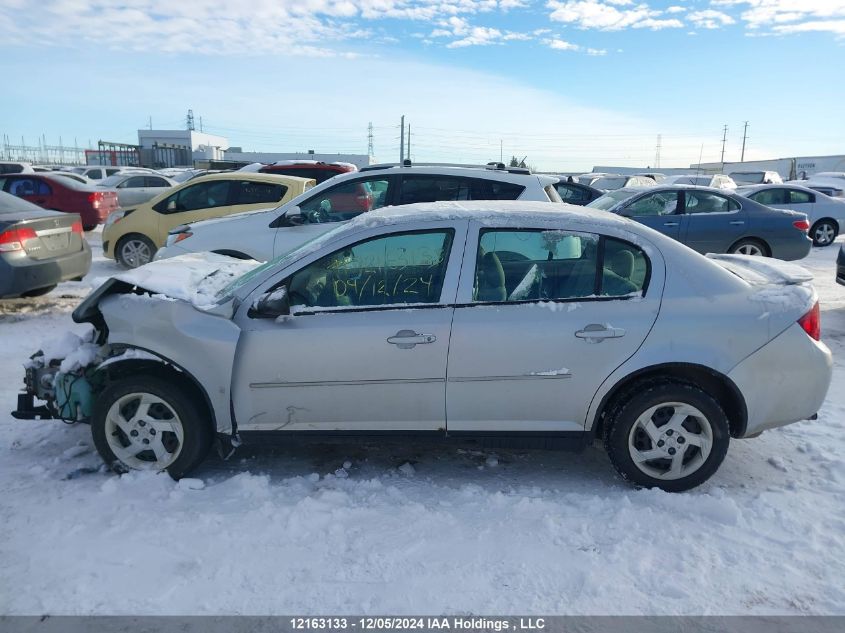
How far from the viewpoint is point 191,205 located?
10094 millimetres

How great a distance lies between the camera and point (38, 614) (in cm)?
272

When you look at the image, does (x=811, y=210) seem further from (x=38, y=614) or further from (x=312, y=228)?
(x=38, y=614)

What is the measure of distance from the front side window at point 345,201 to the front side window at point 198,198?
2.84 m

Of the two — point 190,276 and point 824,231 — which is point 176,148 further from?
point 190,276

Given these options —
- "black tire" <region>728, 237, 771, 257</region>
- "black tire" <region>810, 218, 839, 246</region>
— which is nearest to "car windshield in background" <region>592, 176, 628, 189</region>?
"black tire" <region>810, 218, 839, 246</region>

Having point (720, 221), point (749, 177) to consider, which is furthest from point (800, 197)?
point (749, 177)

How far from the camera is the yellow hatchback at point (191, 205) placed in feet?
32.0

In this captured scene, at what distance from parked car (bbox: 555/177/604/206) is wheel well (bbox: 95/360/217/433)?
14001 mm

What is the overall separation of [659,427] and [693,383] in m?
0.32

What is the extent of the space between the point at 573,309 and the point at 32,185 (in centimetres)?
1513

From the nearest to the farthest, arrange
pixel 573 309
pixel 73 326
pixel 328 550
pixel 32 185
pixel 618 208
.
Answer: pixel 328 550, pixel 573 309, pixel 73 326, pixel 618 208, pixel 32 185

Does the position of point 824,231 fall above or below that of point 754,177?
below

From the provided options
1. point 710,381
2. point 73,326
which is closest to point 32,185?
point 73,326

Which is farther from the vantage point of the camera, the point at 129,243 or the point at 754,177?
the point at 754,177
